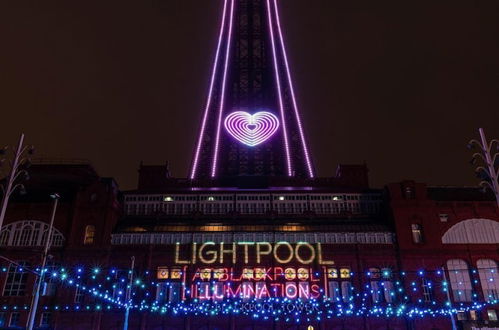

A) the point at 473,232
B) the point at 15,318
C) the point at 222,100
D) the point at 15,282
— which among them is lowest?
the point at 15,318

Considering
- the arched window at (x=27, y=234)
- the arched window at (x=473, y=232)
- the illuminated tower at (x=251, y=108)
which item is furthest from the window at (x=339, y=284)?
the arched window at (x=27, y=234)

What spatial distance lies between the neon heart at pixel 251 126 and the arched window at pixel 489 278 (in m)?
29.1

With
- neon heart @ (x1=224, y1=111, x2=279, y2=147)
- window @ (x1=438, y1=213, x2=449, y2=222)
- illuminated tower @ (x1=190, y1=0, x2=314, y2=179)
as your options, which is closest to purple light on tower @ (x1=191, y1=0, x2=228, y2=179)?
illuminated tower @ (x1=190, y1=0, x2=314, y2=179)

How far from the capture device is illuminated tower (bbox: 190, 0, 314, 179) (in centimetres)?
6272

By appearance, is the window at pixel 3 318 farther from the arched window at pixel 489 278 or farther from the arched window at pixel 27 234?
the arched window at pixel 489 278

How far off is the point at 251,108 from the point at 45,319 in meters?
45.7

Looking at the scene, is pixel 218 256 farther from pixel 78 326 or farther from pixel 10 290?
pixel 10 290

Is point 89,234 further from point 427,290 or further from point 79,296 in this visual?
point 427,290

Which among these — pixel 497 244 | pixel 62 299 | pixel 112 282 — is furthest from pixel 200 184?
pixel 497 244

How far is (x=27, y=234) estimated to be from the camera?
45.3 meters

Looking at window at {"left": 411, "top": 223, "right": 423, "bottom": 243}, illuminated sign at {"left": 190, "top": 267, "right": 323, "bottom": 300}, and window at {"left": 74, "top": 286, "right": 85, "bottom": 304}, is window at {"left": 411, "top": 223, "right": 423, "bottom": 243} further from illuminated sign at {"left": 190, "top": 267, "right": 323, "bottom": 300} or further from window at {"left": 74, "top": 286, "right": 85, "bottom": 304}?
window at {"left": 74, "top": 286, "right": 85, "bottom": 304}

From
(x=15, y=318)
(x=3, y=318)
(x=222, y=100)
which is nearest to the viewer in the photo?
(x=3, y=318)

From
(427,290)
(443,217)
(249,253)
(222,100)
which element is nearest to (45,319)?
(249,253)

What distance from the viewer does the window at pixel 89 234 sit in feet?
148
